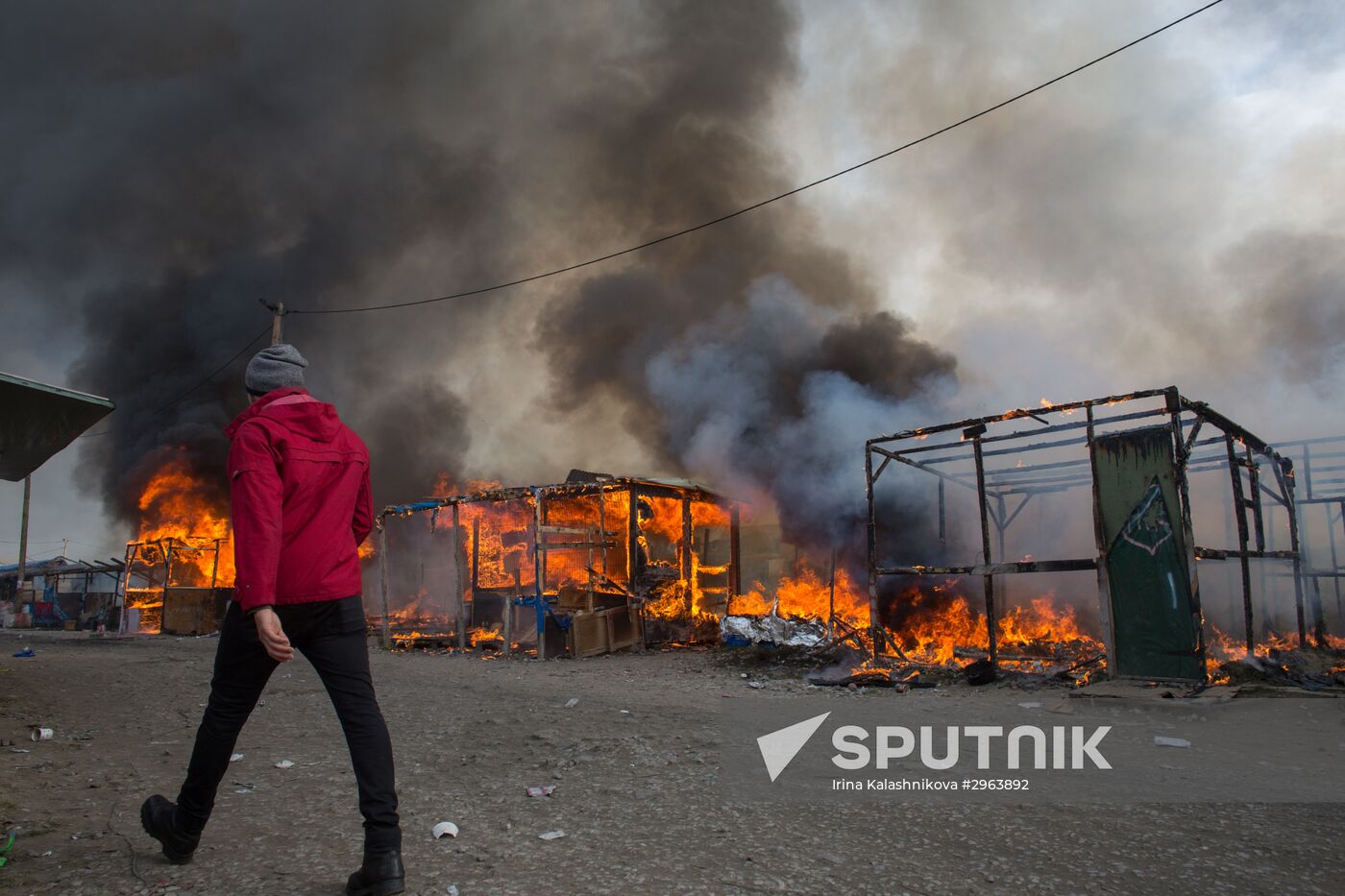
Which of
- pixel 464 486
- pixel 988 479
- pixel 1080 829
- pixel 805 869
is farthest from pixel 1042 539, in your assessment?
pixel 464 486

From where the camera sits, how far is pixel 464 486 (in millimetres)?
31000

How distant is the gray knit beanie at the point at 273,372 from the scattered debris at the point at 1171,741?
19.0 feet

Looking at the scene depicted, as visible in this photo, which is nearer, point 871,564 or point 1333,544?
point 871,564

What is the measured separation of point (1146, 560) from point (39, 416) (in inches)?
422

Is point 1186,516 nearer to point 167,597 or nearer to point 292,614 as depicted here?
point 292,614

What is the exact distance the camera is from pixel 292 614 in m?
2.42

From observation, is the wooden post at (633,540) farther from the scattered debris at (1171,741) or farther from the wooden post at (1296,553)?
the wooden post at (1296,553)

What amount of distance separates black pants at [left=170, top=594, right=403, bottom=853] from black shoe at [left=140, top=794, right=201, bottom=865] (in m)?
0.04

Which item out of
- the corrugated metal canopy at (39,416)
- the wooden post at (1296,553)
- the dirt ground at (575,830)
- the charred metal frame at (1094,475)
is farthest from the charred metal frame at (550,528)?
the wooden post at (1296,553)

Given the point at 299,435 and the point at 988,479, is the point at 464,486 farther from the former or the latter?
the point at 299,435

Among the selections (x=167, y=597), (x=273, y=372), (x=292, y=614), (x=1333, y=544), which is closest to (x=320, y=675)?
(x=292, y=614)

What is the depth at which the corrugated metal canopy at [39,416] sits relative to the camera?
235 inches

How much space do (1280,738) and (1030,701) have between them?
208cm

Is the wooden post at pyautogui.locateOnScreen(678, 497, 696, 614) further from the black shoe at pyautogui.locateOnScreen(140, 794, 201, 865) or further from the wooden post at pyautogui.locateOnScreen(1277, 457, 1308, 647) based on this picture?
the black shoe at pyautogui.locateOnScreen(140, 794, 201, 865)
